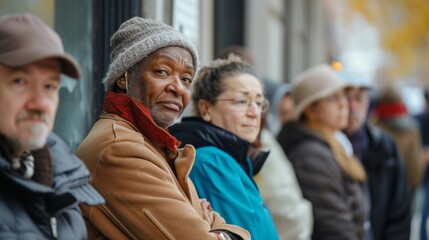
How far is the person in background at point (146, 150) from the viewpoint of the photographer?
3.72 metres

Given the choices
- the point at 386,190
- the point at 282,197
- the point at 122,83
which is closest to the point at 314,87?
the point at 282,197

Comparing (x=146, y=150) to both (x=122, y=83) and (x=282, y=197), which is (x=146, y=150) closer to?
(x=122, y=83)

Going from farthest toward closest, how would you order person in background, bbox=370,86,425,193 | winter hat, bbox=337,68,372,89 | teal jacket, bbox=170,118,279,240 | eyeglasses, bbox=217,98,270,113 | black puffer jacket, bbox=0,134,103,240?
person in background, bbox=370,86,425,193, winter hat, bbox=337,68,372,89, eyeglasses, bbox=217,98,270,113, teal jacket, bbox=170,118,279,240, black puffer jacket, bbox=0,134,103,240

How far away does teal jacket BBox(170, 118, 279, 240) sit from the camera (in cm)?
446

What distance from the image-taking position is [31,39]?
9.93 feet

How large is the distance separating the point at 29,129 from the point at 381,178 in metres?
5.16

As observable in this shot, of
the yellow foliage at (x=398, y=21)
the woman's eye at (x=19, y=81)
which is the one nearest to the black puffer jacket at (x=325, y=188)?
the woman's eye at (x=19, y=81)

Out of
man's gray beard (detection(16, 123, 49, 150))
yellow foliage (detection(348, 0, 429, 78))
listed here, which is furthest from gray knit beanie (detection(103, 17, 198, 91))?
yellow foliage (detection(348, 0, 429, 78))

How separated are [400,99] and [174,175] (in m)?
6.41

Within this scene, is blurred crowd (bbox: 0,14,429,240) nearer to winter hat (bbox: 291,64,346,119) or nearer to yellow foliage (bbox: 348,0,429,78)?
winter hat (bbox: 291,64,346,119)

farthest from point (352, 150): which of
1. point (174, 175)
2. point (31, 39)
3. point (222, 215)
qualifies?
point (31, 39)

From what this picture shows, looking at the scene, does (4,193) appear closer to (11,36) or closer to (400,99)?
(11,36)

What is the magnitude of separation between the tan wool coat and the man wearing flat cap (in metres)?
0.61

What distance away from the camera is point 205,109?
495 cm
